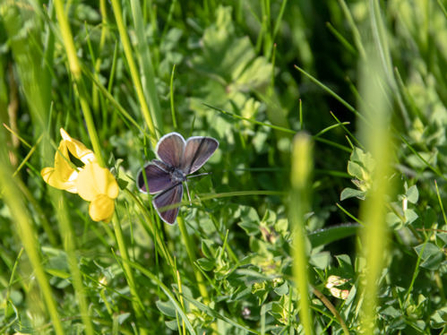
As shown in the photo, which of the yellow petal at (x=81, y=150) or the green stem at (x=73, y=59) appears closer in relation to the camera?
the green stem at (x=73, y=59)

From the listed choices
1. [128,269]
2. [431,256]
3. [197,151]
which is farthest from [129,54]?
[431,256]

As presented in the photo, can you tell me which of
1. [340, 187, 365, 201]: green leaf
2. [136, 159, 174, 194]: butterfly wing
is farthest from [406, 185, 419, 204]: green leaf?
[136, 159, 174, 194]: butterfly wing

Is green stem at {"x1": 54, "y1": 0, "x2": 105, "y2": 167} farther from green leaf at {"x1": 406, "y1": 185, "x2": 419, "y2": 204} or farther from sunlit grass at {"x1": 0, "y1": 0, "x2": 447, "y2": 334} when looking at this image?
green leaf at {"x1": 406, "y1": 185, "x2": 419, "y2": 204}

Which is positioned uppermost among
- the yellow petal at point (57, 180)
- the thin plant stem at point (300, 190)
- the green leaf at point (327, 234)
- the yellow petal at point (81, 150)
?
the thin plant stem at point (300, 190)

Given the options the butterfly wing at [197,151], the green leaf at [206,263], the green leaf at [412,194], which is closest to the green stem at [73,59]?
the butterfly wing at [197,151]

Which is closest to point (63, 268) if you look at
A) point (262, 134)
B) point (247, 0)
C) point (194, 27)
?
point (262, 134)

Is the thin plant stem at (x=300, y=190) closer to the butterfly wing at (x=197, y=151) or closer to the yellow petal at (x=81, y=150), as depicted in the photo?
the butterfly wing at (x=197, y=151)
